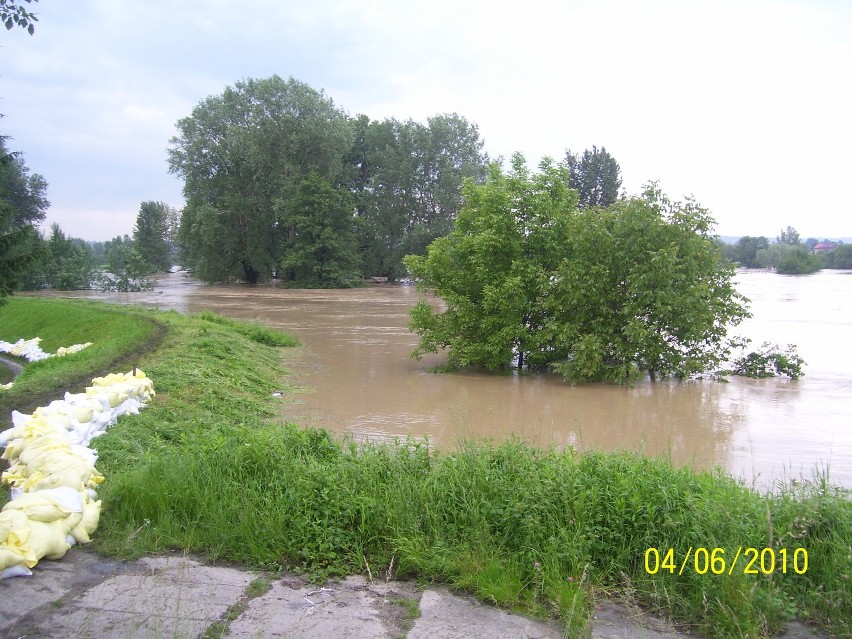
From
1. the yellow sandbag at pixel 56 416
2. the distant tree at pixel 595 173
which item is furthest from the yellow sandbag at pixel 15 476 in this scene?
the distant tree at pixel 595 173

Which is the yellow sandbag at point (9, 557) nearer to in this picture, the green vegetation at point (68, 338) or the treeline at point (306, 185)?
the green vegetation at point (68, 338)

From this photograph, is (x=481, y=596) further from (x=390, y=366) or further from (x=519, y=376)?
(x=390, y=366)

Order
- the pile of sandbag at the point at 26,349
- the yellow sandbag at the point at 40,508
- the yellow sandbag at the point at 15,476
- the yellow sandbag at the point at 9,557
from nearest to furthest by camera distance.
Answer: the yellow sandbag at the point at 9,557
the yellow sandbag at the point at 40,508
the yellow sandbag at the point at 15,476
the pile of sandbag at the point at 26,349

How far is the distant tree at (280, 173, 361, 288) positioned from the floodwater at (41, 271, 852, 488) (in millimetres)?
28016

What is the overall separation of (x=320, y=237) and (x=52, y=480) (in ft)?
144

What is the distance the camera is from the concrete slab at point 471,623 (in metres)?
3.65

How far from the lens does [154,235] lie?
91812 mm

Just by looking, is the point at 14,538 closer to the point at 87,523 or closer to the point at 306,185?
the point at 87,523

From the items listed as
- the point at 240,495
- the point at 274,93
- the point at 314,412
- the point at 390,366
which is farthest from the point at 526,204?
the point at 274,93

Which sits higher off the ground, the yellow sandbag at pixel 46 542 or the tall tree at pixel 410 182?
the tall tree at pixel 410 182

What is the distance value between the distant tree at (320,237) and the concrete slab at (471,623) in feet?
145

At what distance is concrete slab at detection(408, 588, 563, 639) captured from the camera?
3.65 meters

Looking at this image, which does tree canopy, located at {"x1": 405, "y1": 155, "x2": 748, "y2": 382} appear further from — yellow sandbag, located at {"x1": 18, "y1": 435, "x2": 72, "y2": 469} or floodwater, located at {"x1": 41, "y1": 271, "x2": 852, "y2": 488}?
yellow sandbag, located at {"x1": 18, "y1": 435, "x2": 72, "y2": 469}

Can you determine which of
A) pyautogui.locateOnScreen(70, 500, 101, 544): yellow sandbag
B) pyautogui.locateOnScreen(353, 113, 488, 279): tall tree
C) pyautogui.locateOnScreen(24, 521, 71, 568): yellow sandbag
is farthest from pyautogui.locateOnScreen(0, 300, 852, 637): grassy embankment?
pyautogui.locateOnScreen(353, 113, 488, 279): tall tree
